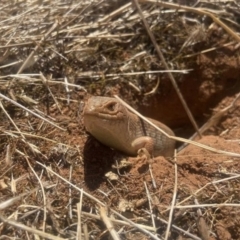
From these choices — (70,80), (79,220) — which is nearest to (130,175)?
(79,220)

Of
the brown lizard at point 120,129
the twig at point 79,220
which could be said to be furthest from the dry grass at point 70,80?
the brown lizard at point 120,129

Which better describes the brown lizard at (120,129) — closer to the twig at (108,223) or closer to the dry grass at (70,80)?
the dry grass at (70,80)

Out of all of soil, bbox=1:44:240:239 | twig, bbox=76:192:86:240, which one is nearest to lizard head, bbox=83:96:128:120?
soil, bbox=1:44:240:239

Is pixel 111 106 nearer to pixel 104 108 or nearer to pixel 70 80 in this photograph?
pixel 104 108

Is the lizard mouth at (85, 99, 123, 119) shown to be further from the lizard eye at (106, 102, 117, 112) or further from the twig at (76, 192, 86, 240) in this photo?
the twig at (76, 192, 86, 240)

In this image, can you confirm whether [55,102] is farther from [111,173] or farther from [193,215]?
[193,215]

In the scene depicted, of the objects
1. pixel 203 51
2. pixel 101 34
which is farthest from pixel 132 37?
pixel 203 51
